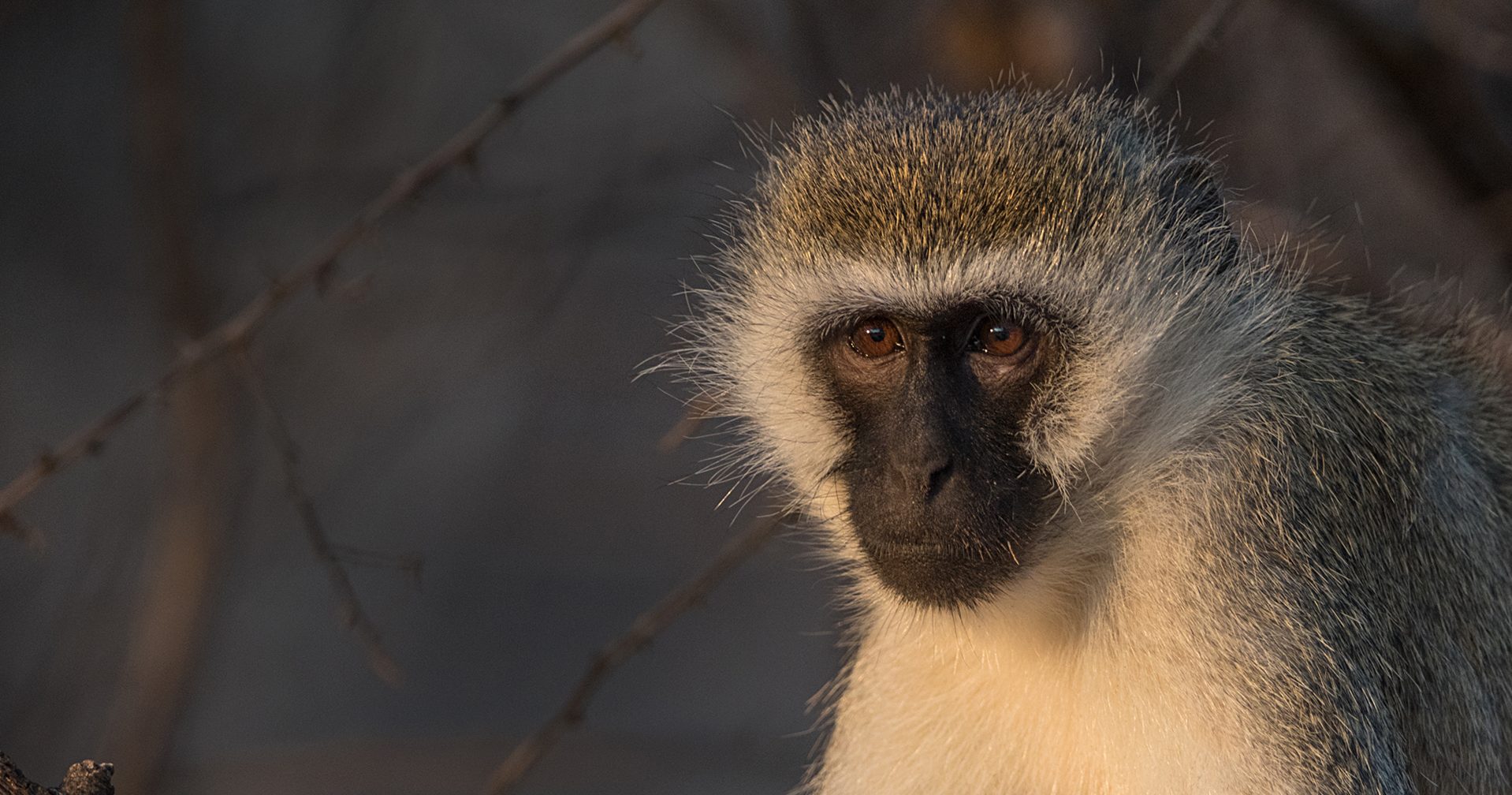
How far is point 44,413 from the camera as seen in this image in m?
5.21

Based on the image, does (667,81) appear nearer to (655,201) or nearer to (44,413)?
(655,201)

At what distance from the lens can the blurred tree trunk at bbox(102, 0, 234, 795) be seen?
4.23 metres

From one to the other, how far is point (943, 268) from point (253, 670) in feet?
15.4

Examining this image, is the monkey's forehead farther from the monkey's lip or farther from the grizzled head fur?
the monkey's lip

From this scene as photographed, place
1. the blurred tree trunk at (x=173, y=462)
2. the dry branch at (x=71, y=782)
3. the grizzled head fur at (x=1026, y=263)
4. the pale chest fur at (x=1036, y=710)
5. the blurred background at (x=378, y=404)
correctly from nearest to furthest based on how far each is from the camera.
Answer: the dry branch at (x=71, y=782), the pale chest fur at (x=1036, y=710), the grizzled head fur at (x=1026, y=263), the blurred tree trunk at (x=173, y=462), the blurred background at (x=378, y=404)

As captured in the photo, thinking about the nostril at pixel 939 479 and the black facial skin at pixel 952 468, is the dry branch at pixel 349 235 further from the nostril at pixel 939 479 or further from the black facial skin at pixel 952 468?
the nostril at pixel 939 479

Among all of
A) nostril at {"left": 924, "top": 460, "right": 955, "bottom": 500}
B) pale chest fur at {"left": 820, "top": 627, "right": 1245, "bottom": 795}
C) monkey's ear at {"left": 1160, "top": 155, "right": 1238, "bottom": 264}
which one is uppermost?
monkey's ear at {"left": 1160, "top": 155, "right": 1238, "bottom": 264}

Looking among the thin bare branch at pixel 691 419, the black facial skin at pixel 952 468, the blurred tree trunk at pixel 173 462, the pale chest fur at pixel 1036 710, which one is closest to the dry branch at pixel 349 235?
the thin bare branch at pixel 691 419

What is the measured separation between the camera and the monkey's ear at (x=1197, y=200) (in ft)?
7.52

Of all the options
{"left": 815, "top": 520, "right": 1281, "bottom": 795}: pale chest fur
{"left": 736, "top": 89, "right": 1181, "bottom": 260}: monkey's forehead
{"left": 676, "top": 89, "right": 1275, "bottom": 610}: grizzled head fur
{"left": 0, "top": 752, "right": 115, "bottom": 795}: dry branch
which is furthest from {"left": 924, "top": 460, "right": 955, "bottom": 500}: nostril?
{"left": 0, "top": 752, "right": 115, "bottom": 795}: dry branch

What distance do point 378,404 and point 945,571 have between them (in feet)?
13.2

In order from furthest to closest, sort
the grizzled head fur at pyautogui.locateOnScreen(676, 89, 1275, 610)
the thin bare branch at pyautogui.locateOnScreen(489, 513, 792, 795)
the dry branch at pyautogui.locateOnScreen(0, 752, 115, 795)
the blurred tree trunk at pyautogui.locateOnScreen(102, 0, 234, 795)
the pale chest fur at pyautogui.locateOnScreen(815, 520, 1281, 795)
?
the blurred tree trunk at pyautogui.locateOnScreen(102, 0, 234, 795), the thin bare branch at pyautogui.locateOnScreen(489, 513, 792, 795), the grizzled head fur at pyautogui.locateOnScreen(676, 89, 1275, 610), the pale chest fur at pyautogui.locateOnScreen(815, 520, 1281, 795), the dry branch at pyautogui.locateOnScreen(0, 752, 115, 795)

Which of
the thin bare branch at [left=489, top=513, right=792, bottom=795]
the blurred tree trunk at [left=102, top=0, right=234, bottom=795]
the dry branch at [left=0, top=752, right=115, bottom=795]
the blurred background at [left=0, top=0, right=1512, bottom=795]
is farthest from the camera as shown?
→ the blurred background at [left=0, top=0, right=1512, bottom=795]

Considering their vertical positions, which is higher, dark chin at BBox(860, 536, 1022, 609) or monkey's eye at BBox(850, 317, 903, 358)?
monkey's eye at BBox(850, 317, 903, 358)
